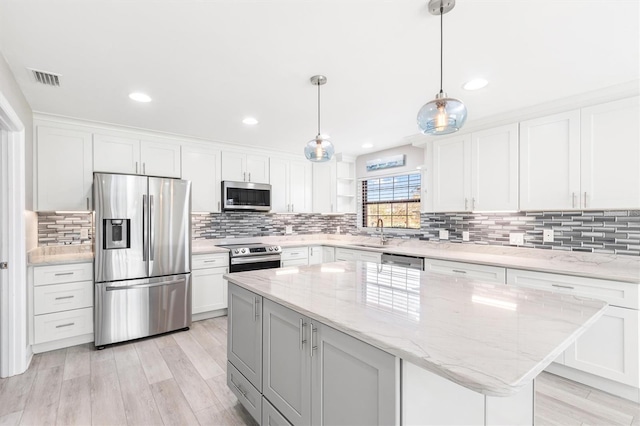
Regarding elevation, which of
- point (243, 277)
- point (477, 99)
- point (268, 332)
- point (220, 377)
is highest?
point (477, 99)

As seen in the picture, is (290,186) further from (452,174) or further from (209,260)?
(452,174)

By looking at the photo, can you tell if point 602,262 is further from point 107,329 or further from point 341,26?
point 107,329

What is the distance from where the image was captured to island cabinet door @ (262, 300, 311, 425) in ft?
4.74

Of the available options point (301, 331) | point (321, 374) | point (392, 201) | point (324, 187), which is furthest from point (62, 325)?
point (392, 201)

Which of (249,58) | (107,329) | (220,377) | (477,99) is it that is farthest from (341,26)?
(107,329)

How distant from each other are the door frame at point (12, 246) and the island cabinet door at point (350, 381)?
2.70 meters

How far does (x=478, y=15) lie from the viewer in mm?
1599

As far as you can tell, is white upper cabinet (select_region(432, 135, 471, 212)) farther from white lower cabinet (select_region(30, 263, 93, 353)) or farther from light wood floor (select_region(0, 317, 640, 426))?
white lower cabinet (select_region(30, 263, 93, 353))

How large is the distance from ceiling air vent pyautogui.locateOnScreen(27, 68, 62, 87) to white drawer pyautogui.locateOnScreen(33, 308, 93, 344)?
2.10 meters

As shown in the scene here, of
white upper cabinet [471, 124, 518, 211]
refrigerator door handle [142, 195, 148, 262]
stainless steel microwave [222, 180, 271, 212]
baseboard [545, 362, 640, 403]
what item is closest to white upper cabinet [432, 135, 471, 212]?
white upper cabinet [471, 124, 518, 211]

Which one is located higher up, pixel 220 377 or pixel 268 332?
pixel 268 332

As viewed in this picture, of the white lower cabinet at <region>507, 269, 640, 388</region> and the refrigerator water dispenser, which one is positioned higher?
the refrigerator water dispenser

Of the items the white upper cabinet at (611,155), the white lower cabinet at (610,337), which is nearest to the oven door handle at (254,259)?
the white lower cabinet at (610,337)

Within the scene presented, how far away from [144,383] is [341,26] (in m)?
2.91
